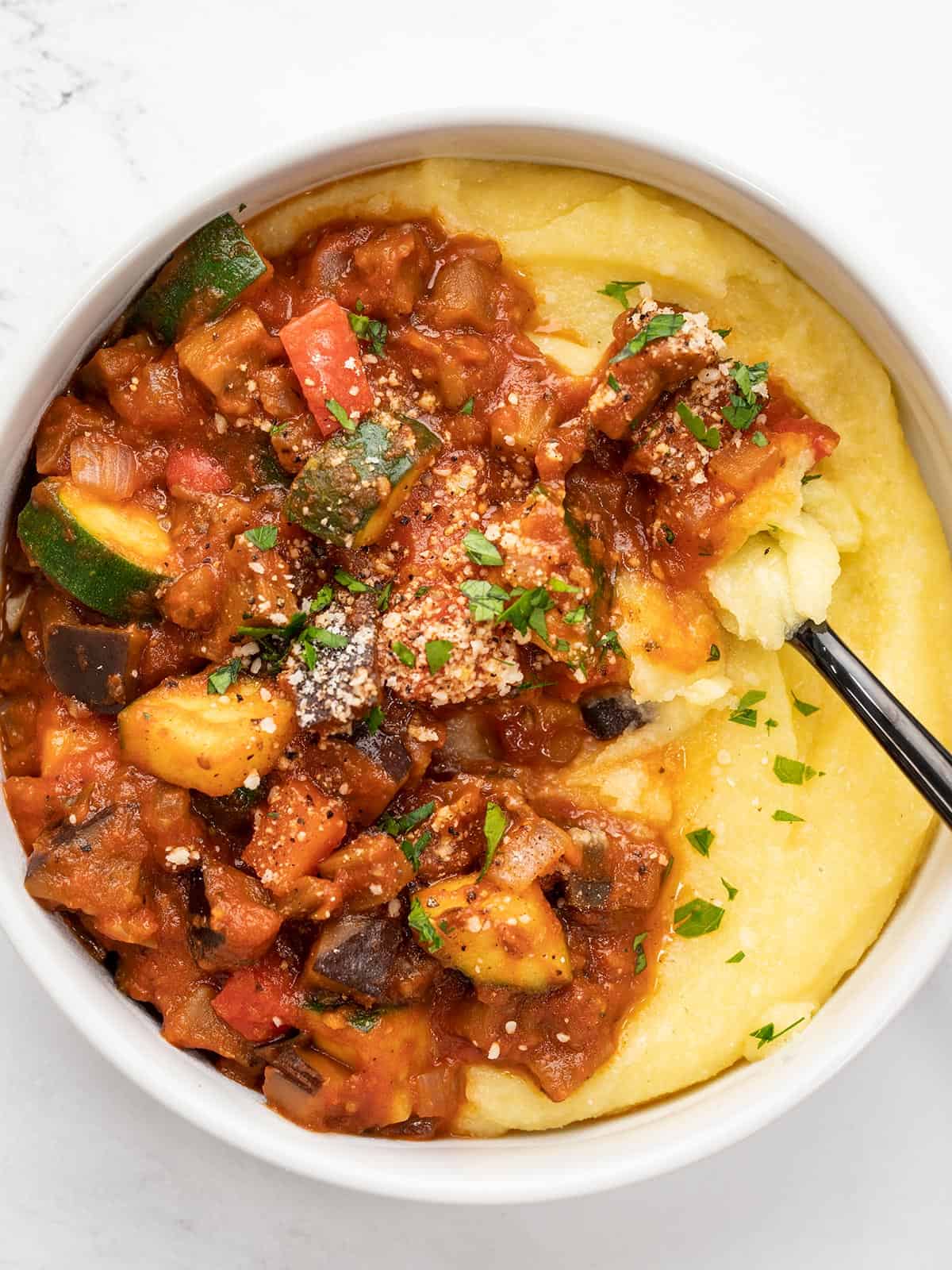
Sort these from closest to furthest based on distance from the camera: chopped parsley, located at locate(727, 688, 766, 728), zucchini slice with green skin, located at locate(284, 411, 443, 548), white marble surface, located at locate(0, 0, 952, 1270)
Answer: zucchini slice with green skin, located at locate(284, 411, 443, 548)
chopped parsley, located at locate(727, 688, 766, 728)
white marble surface, located at locate(0, 0, 952, 1270)

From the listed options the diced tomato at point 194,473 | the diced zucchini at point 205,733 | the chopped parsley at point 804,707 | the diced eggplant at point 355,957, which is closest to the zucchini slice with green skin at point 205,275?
the diced tomato at point 194,473

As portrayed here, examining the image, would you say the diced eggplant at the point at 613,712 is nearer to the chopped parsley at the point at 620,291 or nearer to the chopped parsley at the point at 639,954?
the chopped parsley at the point at 639,954

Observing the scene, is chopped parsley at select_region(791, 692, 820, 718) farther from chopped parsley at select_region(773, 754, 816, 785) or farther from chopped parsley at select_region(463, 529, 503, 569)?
chopped parsley at select_region(463, 529, 503, 569)

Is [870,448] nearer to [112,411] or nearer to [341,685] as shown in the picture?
[341,685]

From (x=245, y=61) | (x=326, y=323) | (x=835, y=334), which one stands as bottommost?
(x=326, y=323)

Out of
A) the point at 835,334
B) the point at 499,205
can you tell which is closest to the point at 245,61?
the point at 499,205

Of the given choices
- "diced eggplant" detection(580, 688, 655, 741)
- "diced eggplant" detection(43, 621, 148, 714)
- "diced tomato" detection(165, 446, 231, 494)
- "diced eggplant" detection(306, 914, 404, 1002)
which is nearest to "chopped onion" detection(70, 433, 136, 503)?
"diced tomato" detection(165, 446, 231, 494)
